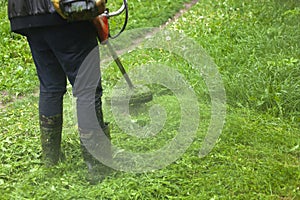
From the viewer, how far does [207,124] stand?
4340mm

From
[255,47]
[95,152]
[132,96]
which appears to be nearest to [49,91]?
[95,152]

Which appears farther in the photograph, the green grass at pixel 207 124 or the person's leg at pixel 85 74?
the green grass at pixel 207 124

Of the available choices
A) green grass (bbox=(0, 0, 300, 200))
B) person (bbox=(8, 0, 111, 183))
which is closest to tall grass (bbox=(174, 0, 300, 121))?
green grass (bbox=(0, 0, 300, 200))

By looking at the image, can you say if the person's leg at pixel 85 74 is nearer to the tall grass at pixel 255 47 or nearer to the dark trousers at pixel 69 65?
the dark trousers at pixel 69 65

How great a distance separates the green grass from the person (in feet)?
0.65

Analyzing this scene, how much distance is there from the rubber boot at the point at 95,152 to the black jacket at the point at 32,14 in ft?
2.54

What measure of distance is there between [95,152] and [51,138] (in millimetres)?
352

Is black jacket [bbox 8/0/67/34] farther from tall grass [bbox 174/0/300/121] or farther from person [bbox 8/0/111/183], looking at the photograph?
tall grass [bbox 174/0/300/121]

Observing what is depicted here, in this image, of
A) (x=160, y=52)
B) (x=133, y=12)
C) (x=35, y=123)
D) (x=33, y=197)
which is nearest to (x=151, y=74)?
(x=160, y=52)

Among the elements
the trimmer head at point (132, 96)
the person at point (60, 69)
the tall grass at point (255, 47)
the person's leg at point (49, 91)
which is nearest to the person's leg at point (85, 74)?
the person at point (60, 69)

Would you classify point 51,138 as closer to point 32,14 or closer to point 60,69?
point 60,69

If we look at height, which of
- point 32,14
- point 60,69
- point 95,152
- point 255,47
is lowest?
point 255,47

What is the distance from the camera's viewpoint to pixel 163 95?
5.18 metres

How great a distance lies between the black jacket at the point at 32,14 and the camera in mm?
3145
